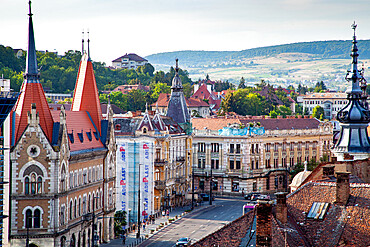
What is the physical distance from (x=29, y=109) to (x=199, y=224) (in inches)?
1129

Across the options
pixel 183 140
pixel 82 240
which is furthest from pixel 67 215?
pixel 183 140

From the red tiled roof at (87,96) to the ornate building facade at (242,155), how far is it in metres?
40.4

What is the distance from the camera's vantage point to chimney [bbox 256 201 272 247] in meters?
40.5

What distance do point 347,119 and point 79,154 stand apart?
25.7 m

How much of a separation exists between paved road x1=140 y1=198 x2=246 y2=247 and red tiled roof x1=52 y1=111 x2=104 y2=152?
11.5m

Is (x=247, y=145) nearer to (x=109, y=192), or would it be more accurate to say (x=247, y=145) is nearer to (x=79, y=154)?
(x=109, y=192)

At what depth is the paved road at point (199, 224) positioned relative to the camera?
82.5 metres

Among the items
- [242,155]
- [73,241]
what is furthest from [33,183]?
[242,155]

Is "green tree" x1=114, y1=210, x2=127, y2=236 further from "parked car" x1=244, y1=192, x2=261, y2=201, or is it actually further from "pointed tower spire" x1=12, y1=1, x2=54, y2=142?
"parked car" x1=244, y1=192, x2=261, y2=201

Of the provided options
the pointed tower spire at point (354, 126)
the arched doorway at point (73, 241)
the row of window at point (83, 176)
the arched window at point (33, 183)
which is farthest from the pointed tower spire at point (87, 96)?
the pointed tower spire at point (354, 126)

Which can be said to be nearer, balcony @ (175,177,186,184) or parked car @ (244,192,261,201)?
balcony @ (175,177,186,184)

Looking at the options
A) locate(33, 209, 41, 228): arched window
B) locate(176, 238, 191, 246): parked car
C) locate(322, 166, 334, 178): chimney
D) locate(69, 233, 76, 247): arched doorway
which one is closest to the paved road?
locate(176, 238, 191, 246): parked car

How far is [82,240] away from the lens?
77250 mm

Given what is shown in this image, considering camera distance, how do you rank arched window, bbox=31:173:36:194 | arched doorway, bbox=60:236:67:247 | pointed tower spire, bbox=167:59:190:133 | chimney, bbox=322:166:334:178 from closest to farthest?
chimney, bbox=322:166:334:178, arched window, bbox=31:173:36:194, arched doorway, bbox=60:236:67:247, pointed tower spire, bbox=167:59:190:133
